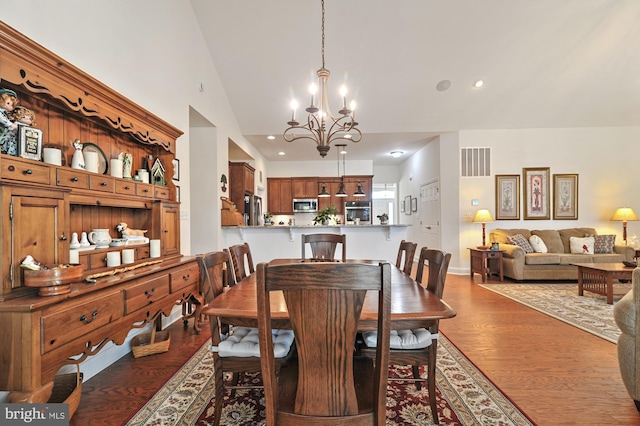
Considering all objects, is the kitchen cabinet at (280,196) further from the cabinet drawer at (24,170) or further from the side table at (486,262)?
the cabinet drawer at (24,170)

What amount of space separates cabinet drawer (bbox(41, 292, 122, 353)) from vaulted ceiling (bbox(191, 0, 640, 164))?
3238 millimetres

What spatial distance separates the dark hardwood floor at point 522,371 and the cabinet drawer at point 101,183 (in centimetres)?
137

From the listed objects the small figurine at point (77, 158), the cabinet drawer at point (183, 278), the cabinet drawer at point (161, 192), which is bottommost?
A: the cabinet drawer at point (183, 278)

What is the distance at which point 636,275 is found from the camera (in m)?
1.87

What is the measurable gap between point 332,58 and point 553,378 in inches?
181

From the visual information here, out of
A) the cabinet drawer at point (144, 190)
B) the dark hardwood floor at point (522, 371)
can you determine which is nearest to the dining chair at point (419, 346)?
the dark hardwood floor at point (522, 371)

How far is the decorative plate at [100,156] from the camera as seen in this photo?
2299 mm

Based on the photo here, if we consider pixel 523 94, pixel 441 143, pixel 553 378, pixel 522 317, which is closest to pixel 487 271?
pixel 522 317

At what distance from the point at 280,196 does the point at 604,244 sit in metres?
6.95

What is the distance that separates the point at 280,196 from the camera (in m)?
8.59

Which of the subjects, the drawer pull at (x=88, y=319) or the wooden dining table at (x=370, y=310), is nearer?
the wooden dining table at (x=370, y=310)

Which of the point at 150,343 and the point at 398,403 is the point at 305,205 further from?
the point at 398,403

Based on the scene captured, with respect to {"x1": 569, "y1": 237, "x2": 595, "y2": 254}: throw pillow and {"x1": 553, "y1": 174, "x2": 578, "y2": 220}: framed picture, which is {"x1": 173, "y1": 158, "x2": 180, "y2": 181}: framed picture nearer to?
{"x1": 569, "y1": 237, "x2": 595, "y2": 254}: throw pillow

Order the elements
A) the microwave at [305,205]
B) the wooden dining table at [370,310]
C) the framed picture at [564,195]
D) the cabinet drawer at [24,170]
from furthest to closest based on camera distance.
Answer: the microwave at [305,205], the framed picture at [564,195], the cabinet drawer at [24,170], the wooden dining table at [370,310]
